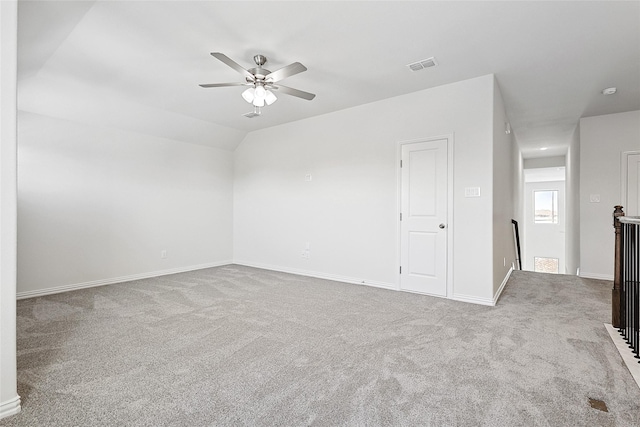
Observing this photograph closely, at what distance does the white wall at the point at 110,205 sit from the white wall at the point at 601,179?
644 centimetres

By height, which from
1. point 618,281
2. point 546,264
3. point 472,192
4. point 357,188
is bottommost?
point 546,264

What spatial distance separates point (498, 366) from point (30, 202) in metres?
5.41

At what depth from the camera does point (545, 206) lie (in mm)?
11117

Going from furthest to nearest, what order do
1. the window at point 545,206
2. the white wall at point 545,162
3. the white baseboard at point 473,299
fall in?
1. the window at point 545,206
2. the white wall at point 545,162
3. the white baseboard at point 473,299

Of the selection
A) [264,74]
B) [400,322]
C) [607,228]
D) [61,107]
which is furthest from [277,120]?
[607,228]

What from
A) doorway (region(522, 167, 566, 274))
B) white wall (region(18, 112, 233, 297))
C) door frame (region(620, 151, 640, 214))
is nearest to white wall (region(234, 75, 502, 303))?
white wall (region(18, 112, 233, 297))

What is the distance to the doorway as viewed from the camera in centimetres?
1049

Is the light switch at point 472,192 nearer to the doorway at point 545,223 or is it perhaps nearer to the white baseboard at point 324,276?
the white baseboard at point 324,276

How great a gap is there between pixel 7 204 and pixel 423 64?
3.56 metres

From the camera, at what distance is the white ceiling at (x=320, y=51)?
2.39 metres

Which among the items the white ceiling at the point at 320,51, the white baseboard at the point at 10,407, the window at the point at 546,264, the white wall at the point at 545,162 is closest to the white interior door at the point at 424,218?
the white ceiling at the point at 320,51

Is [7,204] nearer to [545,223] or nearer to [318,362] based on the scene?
[318,362]

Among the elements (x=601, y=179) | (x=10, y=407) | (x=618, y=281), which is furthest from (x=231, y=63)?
(x=601, y=179)

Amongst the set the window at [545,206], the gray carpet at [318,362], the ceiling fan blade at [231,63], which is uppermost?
the ceiling fan blade at [231,63]
